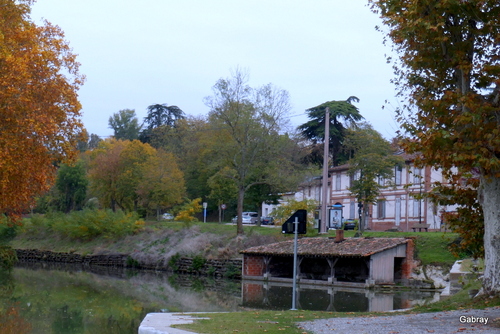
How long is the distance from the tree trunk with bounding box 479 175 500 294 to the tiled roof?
1782cm

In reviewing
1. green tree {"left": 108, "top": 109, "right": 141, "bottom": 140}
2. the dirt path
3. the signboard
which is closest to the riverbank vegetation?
the signboard

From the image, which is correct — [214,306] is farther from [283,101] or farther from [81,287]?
[283,101]

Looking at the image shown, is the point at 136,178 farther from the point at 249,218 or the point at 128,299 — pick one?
A: the point at 128,299

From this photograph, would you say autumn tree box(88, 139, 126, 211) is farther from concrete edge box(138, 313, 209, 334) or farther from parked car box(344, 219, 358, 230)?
concrete edge box(138, 313, 209, 334)

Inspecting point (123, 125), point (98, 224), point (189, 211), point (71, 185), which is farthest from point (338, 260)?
point (123, 125)

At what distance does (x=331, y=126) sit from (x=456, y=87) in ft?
175

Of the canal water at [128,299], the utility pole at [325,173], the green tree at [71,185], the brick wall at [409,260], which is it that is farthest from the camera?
the green tree at [71,185]

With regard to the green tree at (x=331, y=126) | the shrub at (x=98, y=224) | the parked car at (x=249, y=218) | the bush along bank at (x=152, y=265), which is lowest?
the bush along bank at (x=152, y=265)

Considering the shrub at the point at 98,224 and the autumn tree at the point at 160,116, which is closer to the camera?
the shrub at the point at 98,224

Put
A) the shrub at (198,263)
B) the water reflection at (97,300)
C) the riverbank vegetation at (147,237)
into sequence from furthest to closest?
the shrub at (198,263) < the riverbank vegetation at (147,237) < the water reflection at (97,300)

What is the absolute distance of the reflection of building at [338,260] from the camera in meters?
32.9

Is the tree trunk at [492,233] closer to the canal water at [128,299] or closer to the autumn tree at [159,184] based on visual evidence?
the canal water at [128,299]

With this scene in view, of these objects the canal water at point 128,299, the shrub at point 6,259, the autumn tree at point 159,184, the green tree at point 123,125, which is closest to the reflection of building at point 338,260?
the canal water at point 128,299

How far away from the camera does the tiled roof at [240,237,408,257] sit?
3284cm
